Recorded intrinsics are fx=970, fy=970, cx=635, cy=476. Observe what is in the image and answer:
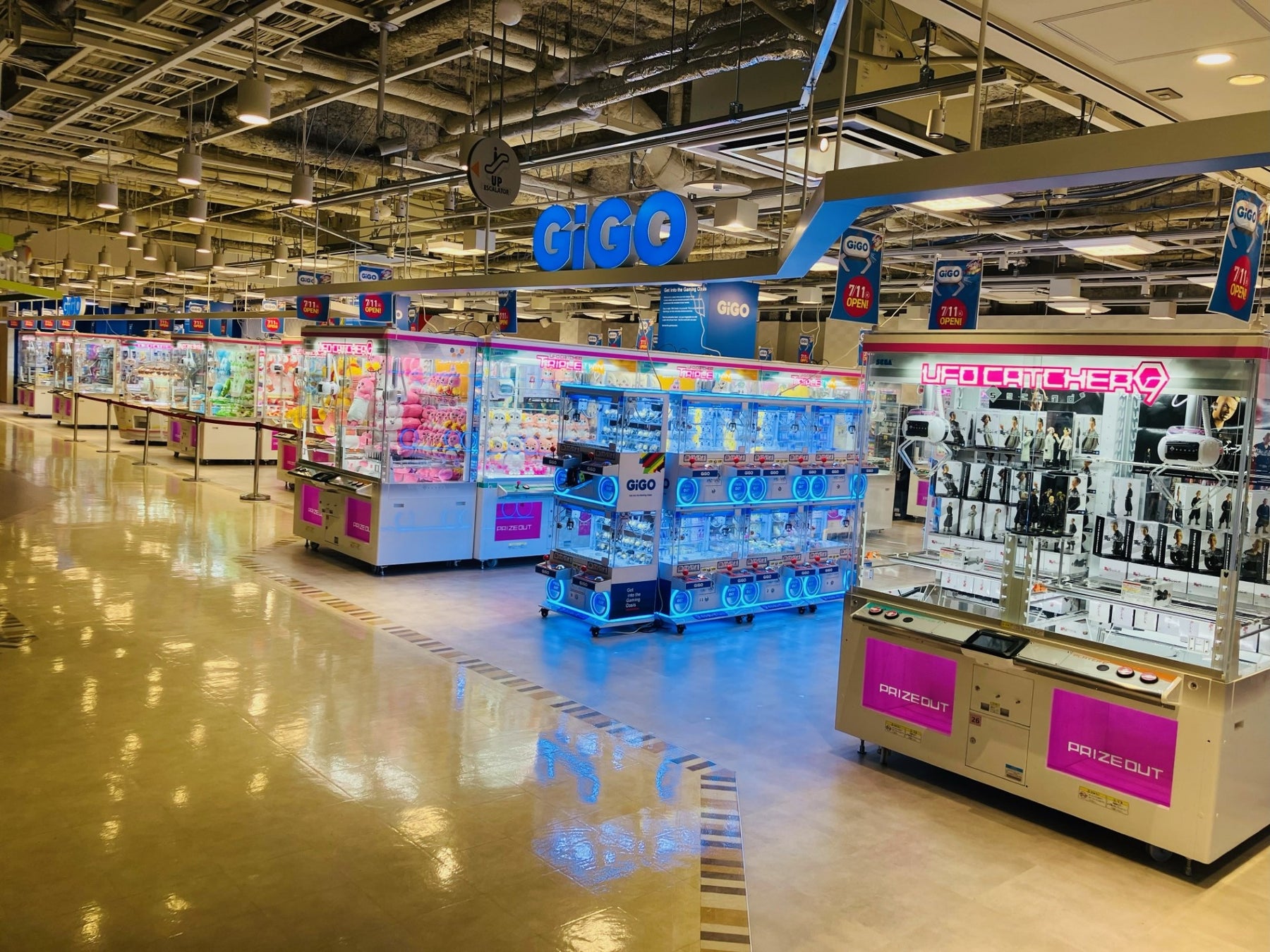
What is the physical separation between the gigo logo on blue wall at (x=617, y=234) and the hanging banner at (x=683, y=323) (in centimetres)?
273

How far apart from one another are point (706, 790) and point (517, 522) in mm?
5874

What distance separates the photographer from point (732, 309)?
1098cm

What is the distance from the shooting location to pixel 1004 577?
514 centimetres

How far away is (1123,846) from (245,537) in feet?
30.6

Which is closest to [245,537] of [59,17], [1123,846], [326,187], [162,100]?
[162,100]

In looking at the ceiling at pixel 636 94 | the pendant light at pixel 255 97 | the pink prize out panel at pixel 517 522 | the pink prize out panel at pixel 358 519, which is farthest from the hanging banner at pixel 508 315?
the pendant light at pixel 255 97

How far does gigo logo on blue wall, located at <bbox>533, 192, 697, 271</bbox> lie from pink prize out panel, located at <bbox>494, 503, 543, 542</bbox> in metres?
3.02

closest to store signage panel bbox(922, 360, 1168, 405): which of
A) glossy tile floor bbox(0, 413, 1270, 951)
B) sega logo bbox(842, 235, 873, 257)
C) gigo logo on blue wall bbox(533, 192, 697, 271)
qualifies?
glossy tile floor bbox(0, 413, 1270, 951)

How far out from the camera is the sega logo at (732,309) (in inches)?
428

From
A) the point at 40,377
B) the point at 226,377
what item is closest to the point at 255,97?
the point at 226,377

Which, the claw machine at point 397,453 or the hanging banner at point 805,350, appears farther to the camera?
the hanging banner at point 805,350

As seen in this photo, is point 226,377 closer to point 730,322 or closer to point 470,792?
point 730,322

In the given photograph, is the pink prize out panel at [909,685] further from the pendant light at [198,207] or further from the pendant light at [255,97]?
the pendant light at [198,207]

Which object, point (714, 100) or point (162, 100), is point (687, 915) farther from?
point (162, 100)
